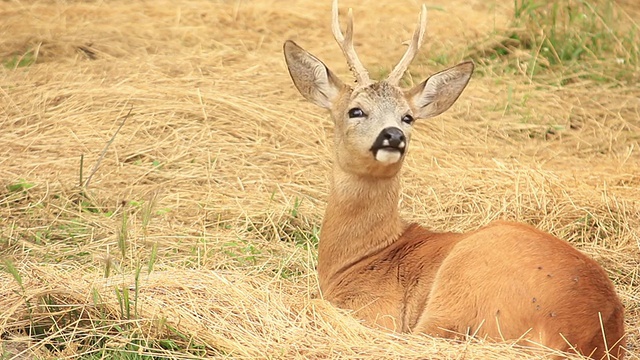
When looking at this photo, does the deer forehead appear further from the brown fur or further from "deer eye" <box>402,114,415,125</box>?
the brown fur

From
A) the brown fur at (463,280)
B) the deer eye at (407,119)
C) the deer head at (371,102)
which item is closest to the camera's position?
the brown fur at (463,280)

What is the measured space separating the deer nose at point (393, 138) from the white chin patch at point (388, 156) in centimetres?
3

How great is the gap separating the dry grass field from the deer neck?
31 cm

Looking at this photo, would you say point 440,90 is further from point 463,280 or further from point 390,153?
point 463,280

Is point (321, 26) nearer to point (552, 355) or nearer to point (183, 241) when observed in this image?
point (183, 241)

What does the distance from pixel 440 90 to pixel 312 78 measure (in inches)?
27.2

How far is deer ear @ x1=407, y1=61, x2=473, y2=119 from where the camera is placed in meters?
5.70

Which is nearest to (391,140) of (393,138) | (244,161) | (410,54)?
(393,138)

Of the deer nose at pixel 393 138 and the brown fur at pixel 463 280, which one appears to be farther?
the deer nose at pixel 393 138

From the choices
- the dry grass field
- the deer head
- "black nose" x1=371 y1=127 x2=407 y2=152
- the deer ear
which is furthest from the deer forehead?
the dry grass field

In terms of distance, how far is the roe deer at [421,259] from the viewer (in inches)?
170

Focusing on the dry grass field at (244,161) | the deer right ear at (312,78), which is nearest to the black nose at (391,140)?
the deer right ear at (312,78)

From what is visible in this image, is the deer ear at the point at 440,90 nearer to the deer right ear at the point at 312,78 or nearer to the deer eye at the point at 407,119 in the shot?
the deer eye at the point at 407,119

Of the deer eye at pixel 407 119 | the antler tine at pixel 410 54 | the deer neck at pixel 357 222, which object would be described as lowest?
the deer neck at pixel 357 222
